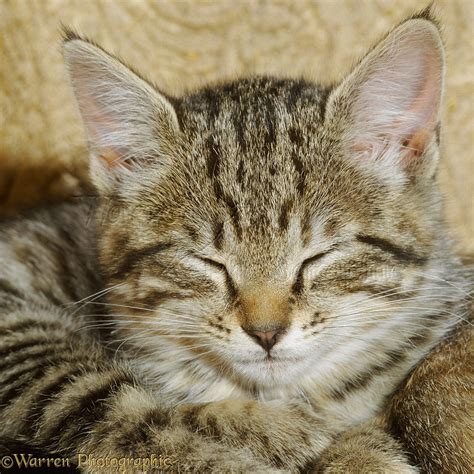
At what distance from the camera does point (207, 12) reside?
2.20m

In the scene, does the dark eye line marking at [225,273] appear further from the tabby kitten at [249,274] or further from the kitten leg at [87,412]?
the kitten leg at [87,412]

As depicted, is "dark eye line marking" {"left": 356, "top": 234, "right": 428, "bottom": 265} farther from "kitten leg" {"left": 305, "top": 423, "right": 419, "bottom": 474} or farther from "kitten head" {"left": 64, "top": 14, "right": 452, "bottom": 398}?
"kitten leg" {"left": 305, "top": 423, "right": 419, "bottom": 474}

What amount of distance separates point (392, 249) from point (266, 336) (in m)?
0.33

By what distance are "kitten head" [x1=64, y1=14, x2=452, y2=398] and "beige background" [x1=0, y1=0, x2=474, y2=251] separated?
596 mm

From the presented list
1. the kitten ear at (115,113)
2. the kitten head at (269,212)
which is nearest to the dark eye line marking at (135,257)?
the kitten head at (269,212)

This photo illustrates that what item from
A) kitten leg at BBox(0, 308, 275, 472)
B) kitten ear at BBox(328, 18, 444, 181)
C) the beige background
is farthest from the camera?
the beige background

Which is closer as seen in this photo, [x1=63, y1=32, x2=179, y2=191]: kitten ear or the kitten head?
the kitten head

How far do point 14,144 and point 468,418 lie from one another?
1534 mm

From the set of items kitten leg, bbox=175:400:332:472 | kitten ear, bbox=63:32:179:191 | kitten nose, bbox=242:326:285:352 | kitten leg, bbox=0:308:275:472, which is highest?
kitten ear, bbox=63:32:179:191

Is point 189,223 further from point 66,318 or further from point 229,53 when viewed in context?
point 229,53

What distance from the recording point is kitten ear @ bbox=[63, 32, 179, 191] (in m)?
1.54

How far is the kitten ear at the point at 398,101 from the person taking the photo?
149 cm

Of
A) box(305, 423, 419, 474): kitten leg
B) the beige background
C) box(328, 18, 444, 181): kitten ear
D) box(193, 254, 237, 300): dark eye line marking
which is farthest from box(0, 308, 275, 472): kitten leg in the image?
the beige background

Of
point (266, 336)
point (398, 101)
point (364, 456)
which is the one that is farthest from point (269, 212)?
point (364, 456)
